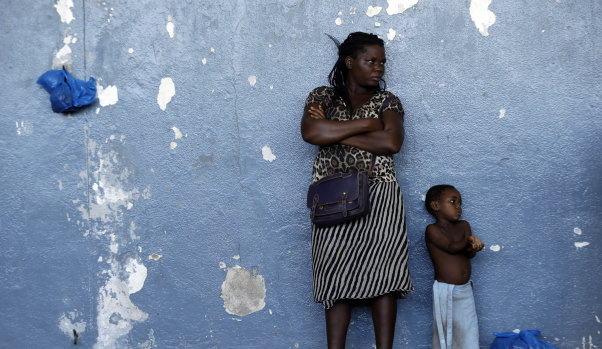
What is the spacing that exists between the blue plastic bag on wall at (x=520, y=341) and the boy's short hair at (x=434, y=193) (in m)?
0.79

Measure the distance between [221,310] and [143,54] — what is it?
5.30 ft

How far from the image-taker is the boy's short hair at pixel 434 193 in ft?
11.5

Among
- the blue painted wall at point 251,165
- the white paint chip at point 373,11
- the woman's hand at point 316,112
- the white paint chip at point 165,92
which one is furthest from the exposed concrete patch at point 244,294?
the white paint chip at point 373,11

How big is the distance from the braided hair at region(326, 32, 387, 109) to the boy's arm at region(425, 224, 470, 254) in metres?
0.84

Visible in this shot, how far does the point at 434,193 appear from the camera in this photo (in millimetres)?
3537

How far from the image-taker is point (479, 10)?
3.69 m

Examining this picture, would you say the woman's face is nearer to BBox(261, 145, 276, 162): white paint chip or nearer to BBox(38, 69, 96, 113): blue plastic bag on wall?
BBox(261, 145, 276, 162): white paint chip

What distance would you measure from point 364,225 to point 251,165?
0.84 metres

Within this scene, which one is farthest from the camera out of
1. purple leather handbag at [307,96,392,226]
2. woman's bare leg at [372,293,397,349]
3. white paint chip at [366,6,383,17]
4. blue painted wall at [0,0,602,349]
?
white paint chip at [366,6,383,17]

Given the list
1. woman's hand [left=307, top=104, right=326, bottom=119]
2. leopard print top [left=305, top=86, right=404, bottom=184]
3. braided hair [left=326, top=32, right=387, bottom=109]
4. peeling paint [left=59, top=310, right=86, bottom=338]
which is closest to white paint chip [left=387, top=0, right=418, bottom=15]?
braided hair [left=326, top=32, right=387, bottom=109]

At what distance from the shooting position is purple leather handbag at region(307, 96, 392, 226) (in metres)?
3.20

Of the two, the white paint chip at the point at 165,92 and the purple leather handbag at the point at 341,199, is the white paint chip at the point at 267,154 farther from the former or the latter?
the white paint chip at the point at 165,92

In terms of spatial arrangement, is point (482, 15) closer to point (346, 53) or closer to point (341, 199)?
point (346, 53)

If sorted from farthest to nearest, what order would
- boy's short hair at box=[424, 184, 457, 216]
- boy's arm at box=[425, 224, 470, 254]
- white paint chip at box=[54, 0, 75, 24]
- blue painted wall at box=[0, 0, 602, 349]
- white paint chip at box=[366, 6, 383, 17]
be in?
1. white paint chip at box=[54, 0, 75, 24]
2. white paint chip at box=[366, 6, 383, 17]
3. blue painted wall at box=[0, 0, 602, 349]
4. boy's short hair at box=[424, 184, 457, 216]
5. boy's arm at box=[425, 224, 470, 254]
